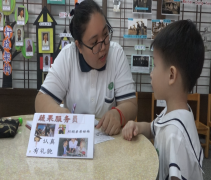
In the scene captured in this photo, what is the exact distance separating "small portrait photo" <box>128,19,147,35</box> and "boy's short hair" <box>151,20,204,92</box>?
1.78m

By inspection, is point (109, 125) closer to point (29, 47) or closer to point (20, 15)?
point (29, 47)

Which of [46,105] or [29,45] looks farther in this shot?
[29,45]

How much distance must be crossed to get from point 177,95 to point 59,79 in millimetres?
682

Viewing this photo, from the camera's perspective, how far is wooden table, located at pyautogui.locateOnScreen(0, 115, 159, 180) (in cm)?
56

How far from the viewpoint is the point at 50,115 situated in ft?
2.53

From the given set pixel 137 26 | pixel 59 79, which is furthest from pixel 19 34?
pixel 59 79

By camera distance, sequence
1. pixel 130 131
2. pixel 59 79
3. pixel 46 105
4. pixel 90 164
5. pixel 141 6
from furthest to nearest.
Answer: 1. pixel 141 6
2. pixel 59 79
3. pixel 46 105
4. pixel 130 131
5. pixel 90 164

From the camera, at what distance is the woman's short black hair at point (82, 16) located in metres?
1.07

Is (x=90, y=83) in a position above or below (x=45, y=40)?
below

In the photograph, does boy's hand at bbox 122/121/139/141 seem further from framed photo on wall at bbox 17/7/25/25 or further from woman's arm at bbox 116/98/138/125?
framed photo on wall at bbox 17/7/25/25

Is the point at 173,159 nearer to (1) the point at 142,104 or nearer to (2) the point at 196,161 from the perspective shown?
(2) the point at 196,161

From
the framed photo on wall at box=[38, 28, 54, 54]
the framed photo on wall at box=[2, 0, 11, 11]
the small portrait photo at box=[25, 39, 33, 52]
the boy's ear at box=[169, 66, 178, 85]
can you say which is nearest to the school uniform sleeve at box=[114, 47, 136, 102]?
the boy's ear at box=[169, 66, 178, 85]

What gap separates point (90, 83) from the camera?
48.8 inches

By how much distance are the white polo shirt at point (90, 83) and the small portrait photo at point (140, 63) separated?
1.31 m
